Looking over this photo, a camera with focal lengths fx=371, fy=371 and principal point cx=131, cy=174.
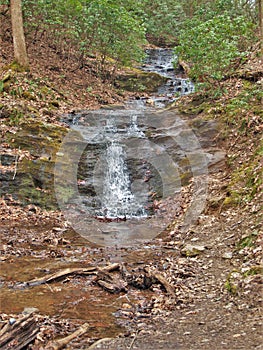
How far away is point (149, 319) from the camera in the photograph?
4.20 m

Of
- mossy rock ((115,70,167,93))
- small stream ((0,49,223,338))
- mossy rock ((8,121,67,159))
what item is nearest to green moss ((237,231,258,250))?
small stream ((0,49,223,338))

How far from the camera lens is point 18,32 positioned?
44.1 ft

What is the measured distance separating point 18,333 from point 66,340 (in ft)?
1.56

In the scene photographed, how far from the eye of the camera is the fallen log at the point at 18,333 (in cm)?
348

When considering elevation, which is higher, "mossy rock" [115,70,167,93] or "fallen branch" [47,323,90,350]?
"fallen branch" [47,323,90,350]

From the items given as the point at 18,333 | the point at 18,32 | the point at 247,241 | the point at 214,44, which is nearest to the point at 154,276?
the point at 247,241

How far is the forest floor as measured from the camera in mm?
3748

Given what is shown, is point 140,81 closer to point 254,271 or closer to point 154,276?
point 154,276

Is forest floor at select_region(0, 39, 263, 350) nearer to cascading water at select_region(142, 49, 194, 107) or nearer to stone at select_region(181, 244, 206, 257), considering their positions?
stone at select_region(181, 244, 206, 257)

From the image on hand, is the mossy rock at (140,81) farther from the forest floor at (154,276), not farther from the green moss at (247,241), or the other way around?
the green moss at (247,241)

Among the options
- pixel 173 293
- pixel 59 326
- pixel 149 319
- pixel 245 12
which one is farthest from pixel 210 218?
pixel 245 12

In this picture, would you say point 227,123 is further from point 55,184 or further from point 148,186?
point 55,184

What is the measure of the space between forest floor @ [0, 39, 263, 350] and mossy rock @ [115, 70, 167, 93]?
10731 mm

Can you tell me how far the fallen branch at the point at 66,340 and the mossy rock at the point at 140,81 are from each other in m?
17.3
